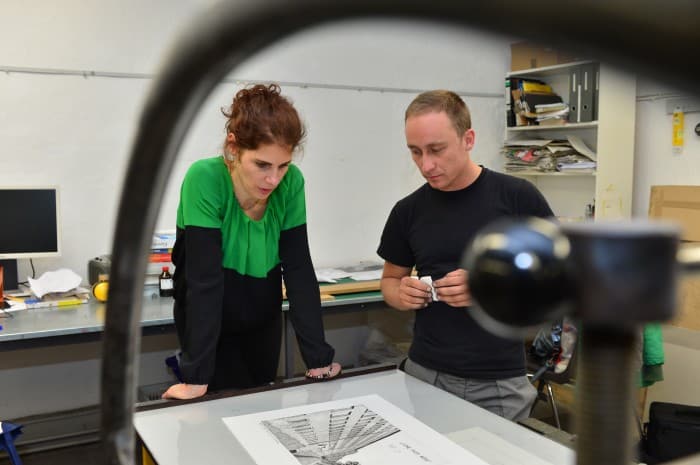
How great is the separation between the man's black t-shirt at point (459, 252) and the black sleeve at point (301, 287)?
0.31m

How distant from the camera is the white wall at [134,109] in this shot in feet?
10.7

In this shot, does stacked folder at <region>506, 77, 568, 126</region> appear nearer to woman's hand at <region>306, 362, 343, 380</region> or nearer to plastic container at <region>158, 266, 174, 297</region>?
plastic container at <region>158, 266, 174, 297</region>

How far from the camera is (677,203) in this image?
11.3 feet

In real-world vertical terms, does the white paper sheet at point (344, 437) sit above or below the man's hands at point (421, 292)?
below

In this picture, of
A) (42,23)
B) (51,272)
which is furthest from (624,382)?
(42,23)

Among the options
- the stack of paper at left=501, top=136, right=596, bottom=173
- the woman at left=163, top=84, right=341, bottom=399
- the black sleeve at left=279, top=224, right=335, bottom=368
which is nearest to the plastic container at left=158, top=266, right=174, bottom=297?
the woman at left=163, top=84, right=341, bottom=399

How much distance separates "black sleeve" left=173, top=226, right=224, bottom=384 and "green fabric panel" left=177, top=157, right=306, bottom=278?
5 centimetres

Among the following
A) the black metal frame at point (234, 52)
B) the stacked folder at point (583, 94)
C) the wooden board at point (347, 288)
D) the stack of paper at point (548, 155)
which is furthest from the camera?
the stack of paper at point (548, 155)

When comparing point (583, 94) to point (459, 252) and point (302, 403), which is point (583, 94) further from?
point (302, 403)

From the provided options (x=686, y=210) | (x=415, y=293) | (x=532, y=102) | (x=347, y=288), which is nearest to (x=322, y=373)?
(x=415, y=293)

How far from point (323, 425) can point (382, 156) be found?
117 inches

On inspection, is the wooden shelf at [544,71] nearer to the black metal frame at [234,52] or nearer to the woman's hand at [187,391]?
the woman's hand at [187,391]

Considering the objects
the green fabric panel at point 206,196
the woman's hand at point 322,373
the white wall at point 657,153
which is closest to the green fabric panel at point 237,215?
the green fabric panel at point 206,196

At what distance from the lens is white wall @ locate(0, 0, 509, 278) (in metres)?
3.25
